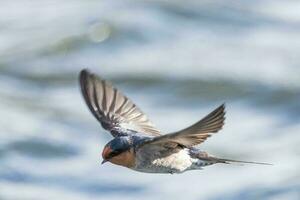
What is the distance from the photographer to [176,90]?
1098 cm

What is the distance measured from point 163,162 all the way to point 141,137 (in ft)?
0.46

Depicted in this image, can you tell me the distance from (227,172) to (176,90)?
152 centimetres

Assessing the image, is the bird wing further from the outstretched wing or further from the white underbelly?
the outstretched wing

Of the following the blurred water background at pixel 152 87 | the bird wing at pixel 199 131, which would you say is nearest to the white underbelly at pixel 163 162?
the bird wing at pixel 199 131

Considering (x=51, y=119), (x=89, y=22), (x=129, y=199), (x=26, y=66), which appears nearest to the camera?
(x=129, y=199)

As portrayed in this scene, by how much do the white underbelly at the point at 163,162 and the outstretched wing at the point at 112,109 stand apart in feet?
1.07

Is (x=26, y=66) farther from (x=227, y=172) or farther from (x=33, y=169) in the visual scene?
(x=227, y=172)

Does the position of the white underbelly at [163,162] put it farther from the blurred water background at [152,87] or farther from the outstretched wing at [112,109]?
the blurred water background at [152,87]

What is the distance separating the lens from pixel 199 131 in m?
5.03

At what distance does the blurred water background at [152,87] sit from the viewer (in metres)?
9.56

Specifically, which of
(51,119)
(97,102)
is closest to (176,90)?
(51,119)

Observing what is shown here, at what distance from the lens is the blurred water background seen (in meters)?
9.56

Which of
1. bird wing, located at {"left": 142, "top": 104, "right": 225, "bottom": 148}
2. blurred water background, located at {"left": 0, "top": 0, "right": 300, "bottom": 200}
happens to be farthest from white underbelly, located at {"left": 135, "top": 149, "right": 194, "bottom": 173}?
blurred water background, located at {"left": 0, "top": 0, "right": 300, "bottom": 200}

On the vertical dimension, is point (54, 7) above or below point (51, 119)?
above
